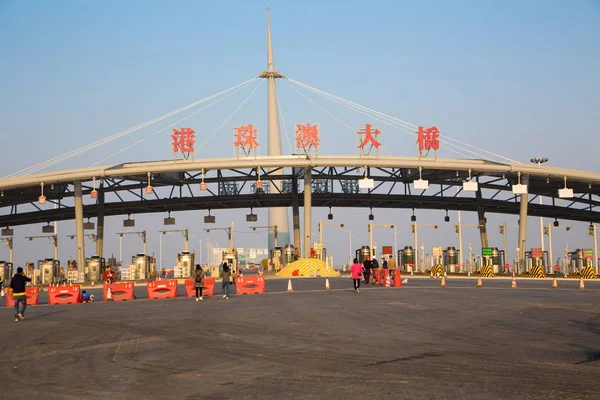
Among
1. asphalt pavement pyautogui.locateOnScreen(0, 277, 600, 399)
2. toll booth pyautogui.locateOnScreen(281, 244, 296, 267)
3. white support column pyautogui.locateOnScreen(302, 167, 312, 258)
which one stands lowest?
asphalt pavement pyautogui.locateOnScreen(0, 277, 600, 399)

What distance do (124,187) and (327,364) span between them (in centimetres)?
6426

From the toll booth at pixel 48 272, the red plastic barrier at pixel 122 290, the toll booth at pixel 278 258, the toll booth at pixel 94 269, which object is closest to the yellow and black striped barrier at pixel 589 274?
the toll booth at pixel 278 258

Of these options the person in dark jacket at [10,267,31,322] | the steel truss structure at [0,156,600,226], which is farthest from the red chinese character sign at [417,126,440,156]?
the person in dark jacket at [10,267,31,322]

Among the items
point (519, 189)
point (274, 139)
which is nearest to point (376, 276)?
point (519, 189)

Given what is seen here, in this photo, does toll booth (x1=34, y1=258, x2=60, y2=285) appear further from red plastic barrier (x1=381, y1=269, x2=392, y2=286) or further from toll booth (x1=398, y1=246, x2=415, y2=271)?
red plastic barrier (x1=381, y1=269, x2=392, y2=286)

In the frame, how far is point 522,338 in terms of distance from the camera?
55.3ft

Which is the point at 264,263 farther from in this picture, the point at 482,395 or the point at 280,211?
the point at 482,395

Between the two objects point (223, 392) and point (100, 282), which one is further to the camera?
point (100, 282)

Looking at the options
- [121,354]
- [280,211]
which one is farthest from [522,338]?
[280,211]

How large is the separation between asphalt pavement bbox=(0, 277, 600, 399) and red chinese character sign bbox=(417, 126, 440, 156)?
4115 centimetres

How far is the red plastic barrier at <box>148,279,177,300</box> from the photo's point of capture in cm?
3881

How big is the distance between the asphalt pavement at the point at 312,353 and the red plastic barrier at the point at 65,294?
10817 millimetres

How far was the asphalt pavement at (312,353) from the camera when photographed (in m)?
10.5

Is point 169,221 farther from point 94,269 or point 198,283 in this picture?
point 198,283
